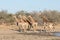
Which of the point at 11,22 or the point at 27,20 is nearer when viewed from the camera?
the point at 27,20

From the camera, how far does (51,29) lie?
33000mm

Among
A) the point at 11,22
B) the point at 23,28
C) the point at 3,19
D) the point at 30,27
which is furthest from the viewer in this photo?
the point at 3,19

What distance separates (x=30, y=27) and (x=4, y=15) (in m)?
23.3

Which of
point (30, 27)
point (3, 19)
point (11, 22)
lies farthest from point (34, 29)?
point (3, 19)

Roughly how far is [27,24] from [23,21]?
68 centimetres

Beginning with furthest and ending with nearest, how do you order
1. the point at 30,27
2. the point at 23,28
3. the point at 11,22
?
the point at 11,22 → the point at 30,27 → the point at 23,28

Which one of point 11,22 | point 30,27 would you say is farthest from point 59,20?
point 30,27

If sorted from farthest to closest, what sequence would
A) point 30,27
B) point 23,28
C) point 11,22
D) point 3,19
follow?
point 3,19, point 11,22, point 30,27, point 23,28

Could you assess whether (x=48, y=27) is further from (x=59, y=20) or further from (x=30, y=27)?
(x=59, y=20)

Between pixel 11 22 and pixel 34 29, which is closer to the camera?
pixel 34 29

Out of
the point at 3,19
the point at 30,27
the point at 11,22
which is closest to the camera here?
the point at 30,27

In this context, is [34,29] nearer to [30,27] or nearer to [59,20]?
[30,27]

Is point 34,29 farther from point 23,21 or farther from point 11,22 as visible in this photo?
point 11,22

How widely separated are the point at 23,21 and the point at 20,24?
899 millimetres
